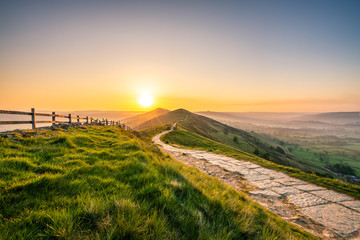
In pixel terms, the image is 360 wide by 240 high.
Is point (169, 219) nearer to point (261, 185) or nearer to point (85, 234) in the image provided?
point (85, 234)

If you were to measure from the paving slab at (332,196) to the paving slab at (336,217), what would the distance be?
0.58 m

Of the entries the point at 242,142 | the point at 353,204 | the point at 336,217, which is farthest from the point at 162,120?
the point at 336,217

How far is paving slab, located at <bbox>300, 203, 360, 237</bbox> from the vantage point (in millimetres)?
4914

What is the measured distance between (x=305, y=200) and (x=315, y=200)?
1.45ft

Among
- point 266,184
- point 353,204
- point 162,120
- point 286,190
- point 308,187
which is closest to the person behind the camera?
point 353,204

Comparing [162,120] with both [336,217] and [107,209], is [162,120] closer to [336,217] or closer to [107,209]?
[336,217]

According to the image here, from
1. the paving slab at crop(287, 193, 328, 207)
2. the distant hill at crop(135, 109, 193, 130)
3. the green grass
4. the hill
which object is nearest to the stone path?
the paving slab at crop(287, 193, 328, 207)

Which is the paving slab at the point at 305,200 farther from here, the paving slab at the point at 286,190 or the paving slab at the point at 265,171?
the paving slab at the point at 265,171

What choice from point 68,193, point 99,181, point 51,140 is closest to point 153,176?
point 99,181

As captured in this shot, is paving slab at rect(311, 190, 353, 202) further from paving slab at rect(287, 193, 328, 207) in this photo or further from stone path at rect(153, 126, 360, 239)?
paving slab at rect(287, 193, 328, 207)

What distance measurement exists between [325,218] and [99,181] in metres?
7.81

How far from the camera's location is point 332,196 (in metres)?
6.95

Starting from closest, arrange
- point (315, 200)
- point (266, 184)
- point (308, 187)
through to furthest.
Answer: point (315, 200) < point (308, 187) < point (266, 184)

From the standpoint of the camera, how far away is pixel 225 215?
10.6 feet
